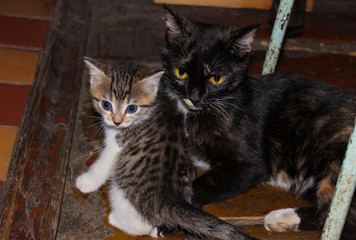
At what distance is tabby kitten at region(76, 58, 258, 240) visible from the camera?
6.36 feet

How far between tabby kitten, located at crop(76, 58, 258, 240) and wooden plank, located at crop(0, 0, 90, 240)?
7.2 inches

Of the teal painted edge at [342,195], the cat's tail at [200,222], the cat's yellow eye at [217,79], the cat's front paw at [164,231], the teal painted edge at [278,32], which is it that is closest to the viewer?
the teal painted edge at [342,195]

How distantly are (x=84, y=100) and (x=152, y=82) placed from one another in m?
0.81

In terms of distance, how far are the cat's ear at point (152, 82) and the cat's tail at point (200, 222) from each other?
58cm

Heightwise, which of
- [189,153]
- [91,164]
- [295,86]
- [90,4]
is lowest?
[91,164]

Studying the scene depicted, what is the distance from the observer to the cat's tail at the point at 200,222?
6.08ft

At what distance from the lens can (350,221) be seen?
1.98m

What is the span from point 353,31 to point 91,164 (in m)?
2.36

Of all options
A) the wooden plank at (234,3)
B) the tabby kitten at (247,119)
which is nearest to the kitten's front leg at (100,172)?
the tabby kitten at (247,119)

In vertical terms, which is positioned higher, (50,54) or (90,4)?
Result: (90,4)

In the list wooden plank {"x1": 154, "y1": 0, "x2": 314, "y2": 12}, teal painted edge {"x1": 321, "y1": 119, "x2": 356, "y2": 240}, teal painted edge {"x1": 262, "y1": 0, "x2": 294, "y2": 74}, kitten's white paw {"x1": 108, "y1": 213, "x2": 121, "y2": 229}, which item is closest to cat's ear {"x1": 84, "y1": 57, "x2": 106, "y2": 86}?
kitten's white paw {"x1": 108, "y1": 213, "x2": 121, "y2": 229}

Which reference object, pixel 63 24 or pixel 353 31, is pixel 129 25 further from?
pixel 353 31

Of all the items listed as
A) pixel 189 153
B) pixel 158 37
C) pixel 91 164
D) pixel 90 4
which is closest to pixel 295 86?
pixel 189 153

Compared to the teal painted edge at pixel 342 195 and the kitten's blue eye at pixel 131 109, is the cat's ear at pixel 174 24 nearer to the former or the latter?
the kitten's blue eye at pixel 131 109
